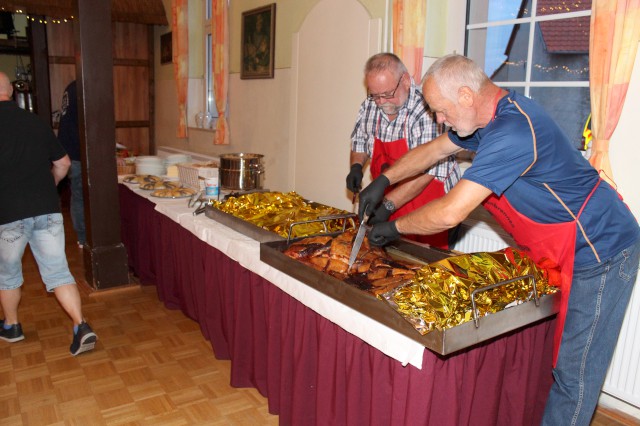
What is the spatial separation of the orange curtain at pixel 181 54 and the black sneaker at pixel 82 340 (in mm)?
3647

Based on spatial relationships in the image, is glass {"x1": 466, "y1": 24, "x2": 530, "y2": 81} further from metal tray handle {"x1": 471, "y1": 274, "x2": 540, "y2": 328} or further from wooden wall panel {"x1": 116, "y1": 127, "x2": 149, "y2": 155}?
wooden wall panel {"x1": 116, "y1": 127, "x2": 149, "y2": 155}

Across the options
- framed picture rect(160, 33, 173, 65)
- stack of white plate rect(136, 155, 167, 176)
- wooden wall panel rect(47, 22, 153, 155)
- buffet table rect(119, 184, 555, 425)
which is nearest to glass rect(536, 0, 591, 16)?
buffet table rect(119, 184, 555, 425)

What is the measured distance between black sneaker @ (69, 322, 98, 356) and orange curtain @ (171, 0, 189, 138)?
3.65 m

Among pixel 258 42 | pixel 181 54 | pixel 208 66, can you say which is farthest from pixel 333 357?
pixel 181 54

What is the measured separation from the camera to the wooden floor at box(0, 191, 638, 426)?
94.8 inches

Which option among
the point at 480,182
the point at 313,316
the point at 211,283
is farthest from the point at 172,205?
the point at 480,182

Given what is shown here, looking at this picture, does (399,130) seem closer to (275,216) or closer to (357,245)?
(275,216)

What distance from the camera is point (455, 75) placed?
5.23ft

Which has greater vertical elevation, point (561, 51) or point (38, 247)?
point (561, 51)

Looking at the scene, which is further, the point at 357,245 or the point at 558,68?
the point at 558,68

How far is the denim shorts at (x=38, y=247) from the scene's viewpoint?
111 inches

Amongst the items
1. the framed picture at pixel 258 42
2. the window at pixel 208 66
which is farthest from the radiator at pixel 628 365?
the window at pixel 208 66

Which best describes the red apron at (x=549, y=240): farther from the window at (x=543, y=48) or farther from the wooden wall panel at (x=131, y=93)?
the wooden wall panel at (x=131, y=93)

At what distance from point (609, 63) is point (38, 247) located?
9.57ft
